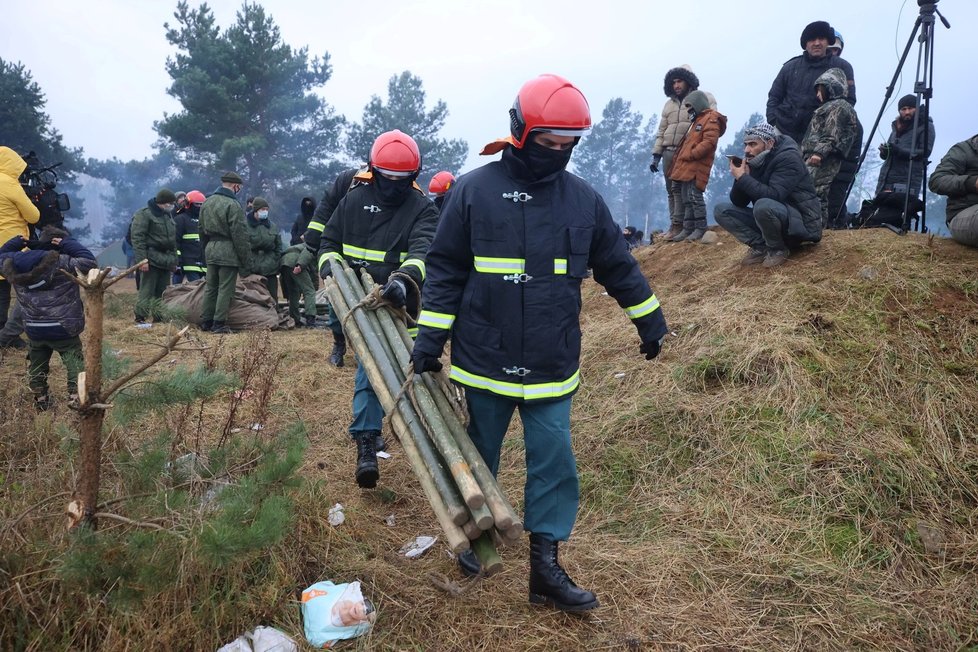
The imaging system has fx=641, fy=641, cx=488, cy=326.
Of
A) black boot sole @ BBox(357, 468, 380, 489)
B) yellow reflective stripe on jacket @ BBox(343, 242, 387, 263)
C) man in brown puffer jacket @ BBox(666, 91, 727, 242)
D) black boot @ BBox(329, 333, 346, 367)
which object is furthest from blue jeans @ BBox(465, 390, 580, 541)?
man in brown puffer jacket @ BBox(666, 91, 727, 242)

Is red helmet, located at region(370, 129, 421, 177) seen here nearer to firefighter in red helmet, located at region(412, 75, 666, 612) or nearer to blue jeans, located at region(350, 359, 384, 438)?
blue jeans, located at region(350, 359, 384, 438)

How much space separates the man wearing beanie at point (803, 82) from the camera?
685cm

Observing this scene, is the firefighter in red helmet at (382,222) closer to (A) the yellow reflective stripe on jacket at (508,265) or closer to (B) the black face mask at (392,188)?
(B) the black face mask at (392,188)

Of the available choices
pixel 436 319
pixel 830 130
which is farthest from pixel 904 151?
pixel 436 319

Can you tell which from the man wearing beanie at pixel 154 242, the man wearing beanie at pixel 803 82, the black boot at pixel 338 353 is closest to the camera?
the man wearing beanie at pixel 803 82

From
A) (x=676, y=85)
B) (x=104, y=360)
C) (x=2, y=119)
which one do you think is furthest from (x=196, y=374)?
(x=2, y=119)

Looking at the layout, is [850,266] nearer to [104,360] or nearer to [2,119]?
[104,360]

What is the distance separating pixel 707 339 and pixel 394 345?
2744 millimetres

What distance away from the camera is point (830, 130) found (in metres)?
6.38

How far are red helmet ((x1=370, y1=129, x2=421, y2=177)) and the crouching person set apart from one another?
2.27m

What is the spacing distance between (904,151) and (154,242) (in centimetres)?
971

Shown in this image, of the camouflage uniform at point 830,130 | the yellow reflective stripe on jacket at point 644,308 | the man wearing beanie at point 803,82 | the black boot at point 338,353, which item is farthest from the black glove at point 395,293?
the man wearing beanie at point 803,82

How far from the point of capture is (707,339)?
5.10 metres

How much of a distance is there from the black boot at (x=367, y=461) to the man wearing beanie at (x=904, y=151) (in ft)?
18.5
